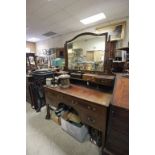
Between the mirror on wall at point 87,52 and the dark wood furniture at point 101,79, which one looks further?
the mirror on wall at point 87,52

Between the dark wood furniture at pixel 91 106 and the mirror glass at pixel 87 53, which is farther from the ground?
the mirror glass at pixel 87 53

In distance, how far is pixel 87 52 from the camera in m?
2.17

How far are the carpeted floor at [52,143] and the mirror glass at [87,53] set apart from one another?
50.0 inches

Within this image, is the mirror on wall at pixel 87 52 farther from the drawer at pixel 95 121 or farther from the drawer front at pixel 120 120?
the drawer front at pixel 120 120

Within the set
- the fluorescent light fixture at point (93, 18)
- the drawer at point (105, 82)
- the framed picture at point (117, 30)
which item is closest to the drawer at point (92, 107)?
the drawer at point (105, 82)

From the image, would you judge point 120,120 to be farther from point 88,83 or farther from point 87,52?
point 87,52

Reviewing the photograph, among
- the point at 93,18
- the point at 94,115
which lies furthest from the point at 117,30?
the point at 94,115

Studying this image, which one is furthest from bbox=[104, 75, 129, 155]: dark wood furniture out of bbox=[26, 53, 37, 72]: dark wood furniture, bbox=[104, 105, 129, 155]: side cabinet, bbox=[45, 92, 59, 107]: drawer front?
bbox=[26, 53, 37, 72]: dark wood furniture

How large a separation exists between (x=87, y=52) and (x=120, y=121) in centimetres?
151

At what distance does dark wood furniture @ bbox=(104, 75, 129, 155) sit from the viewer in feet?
3.09

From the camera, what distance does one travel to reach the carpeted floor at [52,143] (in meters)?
1.51
